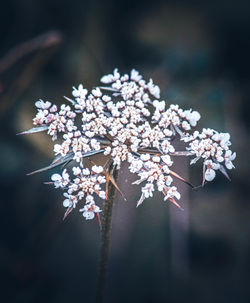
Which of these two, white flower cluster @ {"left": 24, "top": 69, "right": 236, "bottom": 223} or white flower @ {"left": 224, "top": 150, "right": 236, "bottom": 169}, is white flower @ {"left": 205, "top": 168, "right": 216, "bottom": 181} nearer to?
white flower cluster @ {"left": 24, "top": 69, "right": 236, "bottom": 223}

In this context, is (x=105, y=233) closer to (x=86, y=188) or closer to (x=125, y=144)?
(x=86, y=188)

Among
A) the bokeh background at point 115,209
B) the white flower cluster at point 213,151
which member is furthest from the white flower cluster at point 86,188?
the bokeh background at point 115,209

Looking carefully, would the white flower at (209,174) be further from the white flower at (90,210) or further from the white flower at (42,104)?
the white flower at (42,104)

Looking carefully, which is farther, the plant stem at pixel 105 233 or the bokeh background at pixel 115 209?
the bokeh background at pixel 115 209

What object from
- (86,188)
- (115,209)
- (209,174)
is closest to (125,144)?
(86,188)

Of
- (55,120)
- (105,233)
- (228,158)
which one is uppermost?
(55,120)

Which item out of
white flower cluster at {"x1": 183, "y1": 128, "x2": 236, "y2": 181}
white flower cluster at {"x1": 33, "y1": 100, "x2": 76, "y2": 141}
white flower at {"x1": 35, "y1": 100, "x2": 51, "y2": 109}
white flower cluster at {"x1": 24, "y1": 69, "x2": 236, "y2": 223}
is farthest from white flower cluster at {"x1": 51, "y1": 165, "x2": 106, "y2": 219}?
white flower cluster at {"x1": 183, "y1": 128, "x2": 236, "y2": 181}

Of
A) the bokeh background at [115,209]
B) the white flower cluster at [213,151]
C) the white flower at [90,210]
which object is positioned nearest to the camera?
the white flower at [90,210]
